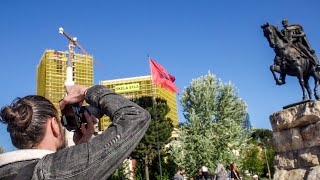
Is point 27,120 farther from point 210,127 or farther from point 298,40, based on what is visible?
point 210,127

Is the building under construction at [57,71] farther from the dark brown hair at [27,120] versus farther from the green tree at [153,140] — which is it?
the dark brown hair at [27,120]

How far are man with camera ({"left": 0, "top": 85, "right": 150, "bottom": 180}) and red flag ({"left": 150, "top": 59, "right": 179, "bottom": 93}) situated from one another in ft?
65.3

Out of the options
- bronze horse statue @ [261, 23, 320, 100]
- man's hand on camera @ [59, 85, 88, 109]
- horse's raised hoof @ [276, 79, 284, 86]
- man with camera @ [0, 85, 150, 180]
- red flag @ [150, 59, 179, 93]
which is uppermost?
red flag @ [150, 59, 179, 93]

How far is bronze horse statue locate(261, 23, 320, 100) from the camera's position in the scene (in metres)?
9.75

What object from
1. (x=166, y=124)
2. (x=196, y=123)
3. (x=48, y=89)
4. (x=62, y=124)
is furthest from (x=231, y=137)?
(x=48, y=89)

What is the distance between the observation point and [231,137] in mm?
30406

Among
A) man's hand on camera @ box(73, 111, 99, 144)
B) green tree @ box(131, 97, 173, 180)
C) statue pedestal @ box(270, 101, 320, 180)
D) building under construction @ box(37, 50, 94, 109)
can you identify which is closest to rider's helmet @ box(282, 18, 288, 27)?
statue pedestal @ box(270, 101, 320, 180)

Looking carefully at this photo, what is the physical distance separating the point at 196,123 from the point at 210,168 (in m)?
4.13

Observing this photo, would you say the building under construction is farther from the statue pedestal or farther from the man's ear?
the man's ear

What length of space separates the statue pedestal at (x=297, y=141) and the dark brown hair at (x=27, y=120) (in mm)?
7566

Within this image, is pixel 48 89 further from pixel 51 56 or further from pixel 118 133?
pixel 118 133

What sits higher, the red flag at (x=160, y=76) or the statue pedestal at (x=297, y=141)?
the red flag at (x=160, y=76)

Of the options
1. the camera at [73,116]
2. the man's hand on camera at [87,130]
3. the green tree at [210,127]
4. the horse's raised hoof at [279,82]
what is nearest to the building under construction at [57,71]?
the green tree at [210,127]

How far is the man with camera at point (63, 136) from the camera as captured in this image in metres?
1.10
